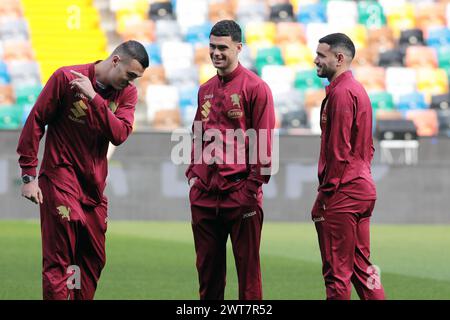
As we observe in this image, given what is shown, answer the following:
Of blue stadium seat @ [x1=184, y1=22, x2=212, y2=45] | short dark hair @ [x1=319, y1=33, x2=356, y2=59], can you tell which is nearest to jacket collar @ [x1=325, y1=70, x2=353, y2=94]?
short dark hair @ [x1=319, y1=33, x2=356, y2=59]

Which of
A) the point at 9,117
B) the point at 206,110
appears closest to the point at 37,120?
the point at 206,110

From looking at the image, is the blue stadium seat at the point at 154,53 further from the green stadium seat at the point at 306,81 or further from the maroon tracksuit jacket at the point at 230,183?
the maroon tracksuit jacket at the point at 230,183

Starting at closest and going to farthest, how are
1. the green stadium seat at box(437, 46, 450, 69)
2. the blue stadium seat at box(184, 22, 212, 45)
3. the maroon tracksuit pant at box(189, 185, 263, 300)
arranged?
the maroon tracksuit pant at box(189, 185, 263, 300) → the blue stadium seat at box(184, 22, 212, 45) → the green stadium seat at box(437, 46, 450, 69)

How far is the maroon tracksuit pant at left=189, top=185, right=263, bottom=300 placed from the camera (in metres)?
7.52

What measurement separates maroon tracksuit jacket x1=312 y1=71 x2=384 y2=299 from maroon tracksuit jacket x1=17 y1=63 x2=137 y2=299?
136 centimetres

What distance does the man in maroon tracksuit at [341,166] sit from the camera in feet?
24.2

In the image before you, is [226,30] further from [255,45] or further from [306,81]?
[255,45]

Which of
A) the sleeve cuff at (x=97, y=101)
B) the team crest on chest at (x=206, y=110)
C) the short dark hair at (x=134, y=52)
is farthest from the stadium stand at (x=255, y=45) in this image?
the sleeve cuff at (x=97, y=101)

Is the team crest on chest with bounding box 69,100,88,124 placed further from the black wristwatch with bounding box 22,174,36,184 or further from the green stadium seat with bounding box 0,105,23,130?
the green stadium seat with bounding box 0,105,23,130

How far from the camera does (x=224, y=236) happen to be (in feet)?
25.2

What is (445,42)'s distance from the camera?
26.7m

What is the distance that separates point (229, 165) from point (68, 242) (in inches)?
46.5

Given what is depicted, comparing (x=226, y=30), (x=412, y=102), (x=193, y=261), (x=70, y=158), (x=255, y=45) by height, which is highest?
(x=226, y=30)

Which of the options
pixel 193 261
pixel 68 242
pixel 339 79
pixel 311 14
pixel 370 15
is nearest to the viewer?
pixel 68 242
